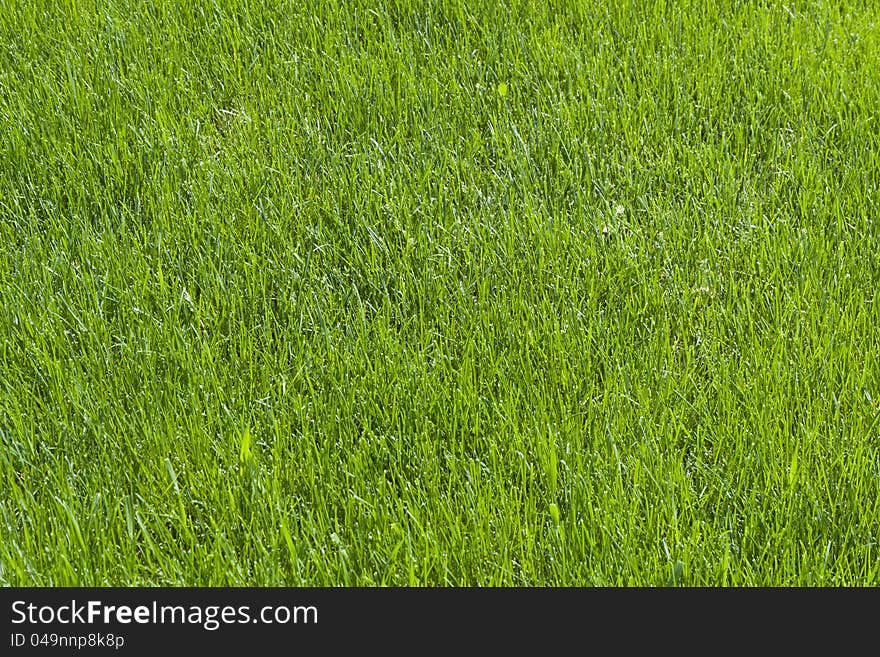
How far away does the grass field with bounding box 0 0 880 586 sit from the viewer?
2203 millimetres

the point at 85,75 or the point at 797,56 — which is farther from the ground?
the point at 85,75

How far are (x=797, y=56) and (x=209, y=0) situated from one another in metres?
2.30

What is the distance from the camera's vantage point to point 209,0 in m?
4.03

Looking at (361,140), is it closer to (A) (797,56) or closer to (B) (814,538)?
(A) (797,56)

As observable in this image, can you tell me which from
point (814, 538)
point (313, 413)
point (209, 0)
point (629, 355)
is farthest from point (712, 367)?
point (209, 0)

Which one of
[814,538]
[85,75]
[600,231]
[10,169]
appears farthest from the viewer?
[85,75]

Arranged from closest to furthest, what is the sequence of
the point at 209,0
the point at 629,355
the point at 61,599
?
the point at 61,599
the point at 629,355
the point at 209,0

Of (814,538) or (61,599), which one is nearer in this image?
(61,599)

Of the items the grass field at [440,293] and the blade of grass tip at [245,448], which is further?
the blade of grass tip at [245,448]

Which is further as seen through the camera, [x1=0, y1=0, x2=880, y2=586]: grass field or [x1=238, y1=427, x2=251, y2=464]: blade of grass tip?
[x1=238, y1=427, x2=251, y2=464]: blade of grass tip

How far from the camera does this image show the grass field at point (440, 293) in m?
2.20

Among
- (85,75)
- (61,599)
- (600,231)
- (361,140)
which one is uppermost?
(85,75)

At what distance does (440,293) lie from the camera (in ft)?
9.22

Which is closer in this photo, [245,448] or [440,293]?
[245,448]
